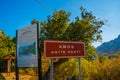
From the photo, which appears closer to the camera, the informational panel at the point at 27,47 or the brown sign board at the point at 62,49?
the brown sign board at the point at 62,49

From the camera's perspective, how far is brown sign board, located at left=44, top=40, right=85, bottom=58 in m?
13.2

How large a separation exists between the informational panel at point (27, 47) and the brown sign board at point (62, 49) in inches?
118

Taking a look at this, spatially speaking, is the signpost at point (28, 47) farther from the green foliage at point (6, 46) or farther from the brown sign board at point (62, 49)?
the green foliage at point (6, 46)

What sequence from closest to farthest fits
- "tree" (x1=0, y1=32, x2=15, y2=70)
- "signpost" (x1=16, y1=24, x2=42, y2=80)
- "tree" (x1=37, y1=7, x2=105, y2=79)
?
"signpost" (x1=16, y1=24, x2=42, y2=80) < "tree" (x1=37, y1=7, x2=105, y2=79) < "tree" (x1=0, y1=32, x2=15, y2=70)

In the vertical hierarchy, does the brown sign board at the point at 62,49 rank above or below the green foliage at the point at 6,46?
below

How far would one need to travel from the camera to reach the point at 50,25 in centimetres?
3050

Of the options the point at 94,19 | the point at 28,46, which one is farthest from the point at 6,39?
the point at 28,46

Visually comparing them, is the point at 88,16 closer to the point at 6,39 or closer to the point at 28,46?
the point at 28,46

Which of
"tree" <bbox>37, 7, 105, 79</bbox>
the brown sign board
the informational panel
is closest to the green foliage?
"tree" <bbox>37, 7, 105, 79</bbox>

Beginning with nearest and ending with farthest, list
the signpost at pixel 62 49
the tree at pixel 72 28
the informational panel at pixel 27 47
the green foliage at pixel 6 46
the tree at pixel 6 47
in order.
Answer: the signpost at pixel 62 49 → the informational panel at pixel 27 47 → the tree at pixel 72 28 → the tree at pixel 6 47 → the green foliage at pixel 6 46

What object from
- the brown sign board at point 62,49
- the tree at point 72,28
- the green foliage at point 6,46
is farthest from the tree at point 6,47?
the brown sign board at point 62,49

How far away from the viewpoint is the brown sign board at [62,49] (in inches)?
519

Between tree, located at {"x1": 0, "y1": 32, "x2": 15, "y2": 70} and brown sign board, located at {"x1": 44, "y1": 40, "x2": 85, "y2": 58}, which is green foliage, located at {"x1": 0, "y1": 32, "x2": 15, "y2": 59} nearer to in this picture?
tree, located at {"x1": 0, "y1": 32, "x2": 15, "y2": 70}

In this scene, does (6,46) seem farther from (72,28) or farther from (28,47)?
(28,47)
